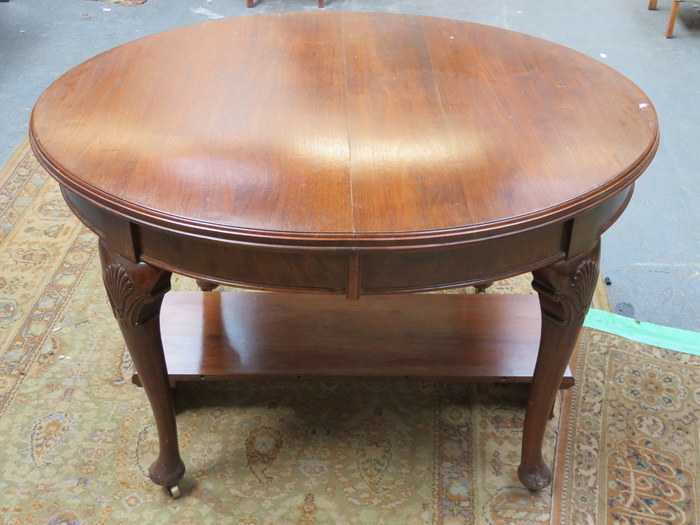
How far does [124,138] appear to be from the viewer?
4.07 feet

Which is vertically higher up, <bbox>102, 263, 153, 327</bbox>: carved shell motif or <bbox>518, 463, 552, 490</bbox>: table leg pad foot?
<bbox>102, 263, 153, 327</bbox>: carved shell motif

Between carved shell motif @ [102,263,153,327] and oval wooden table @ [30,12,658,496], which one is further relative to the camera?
carved shell motif @ [102,263,153,327]

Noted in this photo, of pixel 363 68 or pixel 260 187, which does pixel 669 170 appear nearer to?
pixel 363 68

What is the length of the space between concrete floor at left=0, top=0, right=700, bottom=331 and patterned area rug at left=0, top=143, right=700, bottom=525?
362 mm

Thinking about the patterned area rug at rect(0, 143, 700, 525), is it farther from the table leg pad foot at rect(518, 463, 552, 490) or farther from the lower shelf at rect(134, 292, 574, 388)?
the lower shelf at rect(134, 292, 574, 388)

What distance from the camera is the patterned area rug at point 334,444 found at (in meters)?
1.51

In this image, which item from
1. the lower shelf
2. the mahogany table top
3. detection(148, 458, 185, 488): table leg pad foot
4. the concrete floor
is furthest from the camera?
the concrete floor

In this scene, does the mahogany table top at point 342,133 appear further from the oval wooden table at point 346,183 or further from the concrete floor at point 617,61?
the concrete floor at point 617,61

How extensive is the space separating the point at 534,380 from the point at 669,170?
64.0 inches

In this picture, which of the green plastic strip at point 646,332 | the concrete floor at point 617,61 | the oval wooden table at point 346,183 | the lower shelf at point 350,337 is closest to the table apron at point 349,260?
the oval wooden table at point 346,183

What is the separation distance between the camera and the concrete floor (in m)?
2.20

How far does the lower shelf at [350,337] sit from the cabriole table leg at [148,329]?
19 centimetres

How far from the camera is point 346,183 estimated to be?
1128 millimetres

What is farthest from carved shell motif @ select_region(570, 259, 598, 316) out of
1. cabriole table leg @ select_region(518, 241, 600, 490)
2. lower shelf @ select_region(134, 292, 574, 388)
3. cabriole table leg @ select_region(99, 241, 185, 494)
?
cabriole table leg @ select_region(99, 241, 185, 494)
